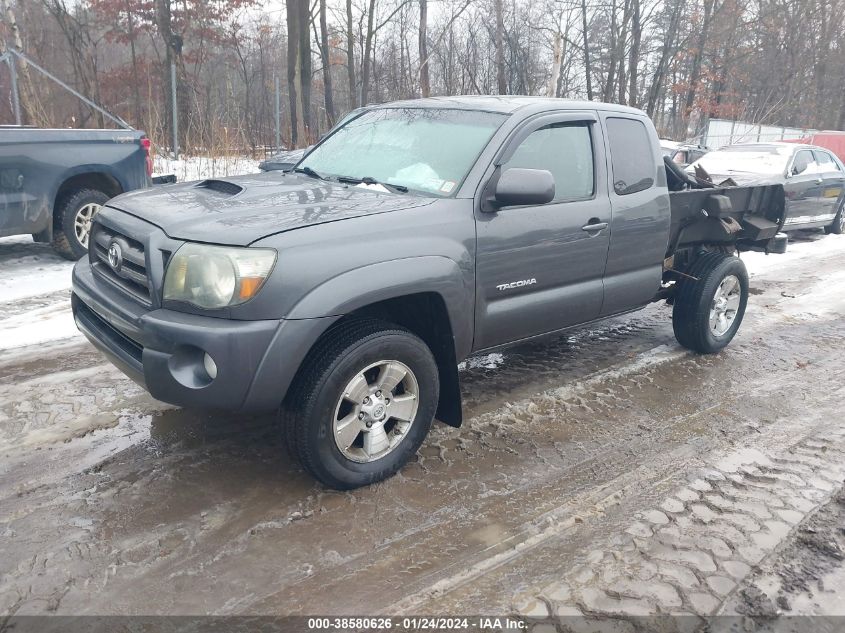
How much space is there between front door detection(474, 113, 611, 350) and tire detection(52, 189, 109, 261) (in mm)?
5506

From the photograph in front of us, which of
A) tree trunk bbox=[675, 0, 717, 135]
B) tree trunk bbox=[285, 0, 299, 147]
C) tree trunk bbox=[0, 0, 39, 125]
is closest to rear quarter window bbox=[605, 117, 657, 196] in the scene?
tree trunk bbox=[0, 0, 39, 125]

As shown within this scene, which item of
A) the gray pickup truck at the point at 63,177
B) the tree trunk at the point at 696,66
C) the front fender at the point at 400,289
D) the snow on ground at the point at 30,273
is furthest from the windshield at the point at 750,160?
the tree trunk at the point at 696,66

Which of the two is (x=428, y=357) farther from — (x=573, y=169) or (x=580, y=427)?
(x=573, y=169)

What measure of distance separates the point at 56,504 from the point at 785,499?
356cm

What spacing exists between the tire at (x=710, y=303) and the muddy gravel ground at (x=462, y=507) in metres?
0.60

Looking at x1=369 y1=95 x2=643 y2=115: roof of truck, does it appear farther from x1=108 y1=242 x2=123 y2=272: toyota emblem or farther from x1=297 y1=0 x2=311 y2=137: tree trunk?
x1=297 y1=0 x2=311 y2=137: tree trunk

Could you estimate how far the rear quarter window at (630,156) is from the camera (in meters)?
4.43

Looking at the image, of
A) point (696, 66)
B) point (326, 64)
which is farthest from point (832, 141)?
point (326, 64)

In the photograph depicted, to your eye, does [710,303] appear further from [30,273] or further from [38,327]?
[30,273]

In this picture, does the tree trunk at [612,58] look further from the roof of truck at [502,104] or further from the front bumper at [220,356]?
the front bumper at [220,356]

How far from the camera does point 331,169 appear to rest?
4242mm

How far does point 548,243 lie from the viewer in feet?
12.8

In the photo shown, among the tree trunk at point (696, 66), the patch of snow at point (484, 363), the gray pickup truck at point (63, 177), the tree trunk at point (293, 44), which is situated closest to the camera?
the patch of snow at point (484, 363)

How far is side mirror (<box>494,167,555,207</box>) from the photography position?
3.45m
